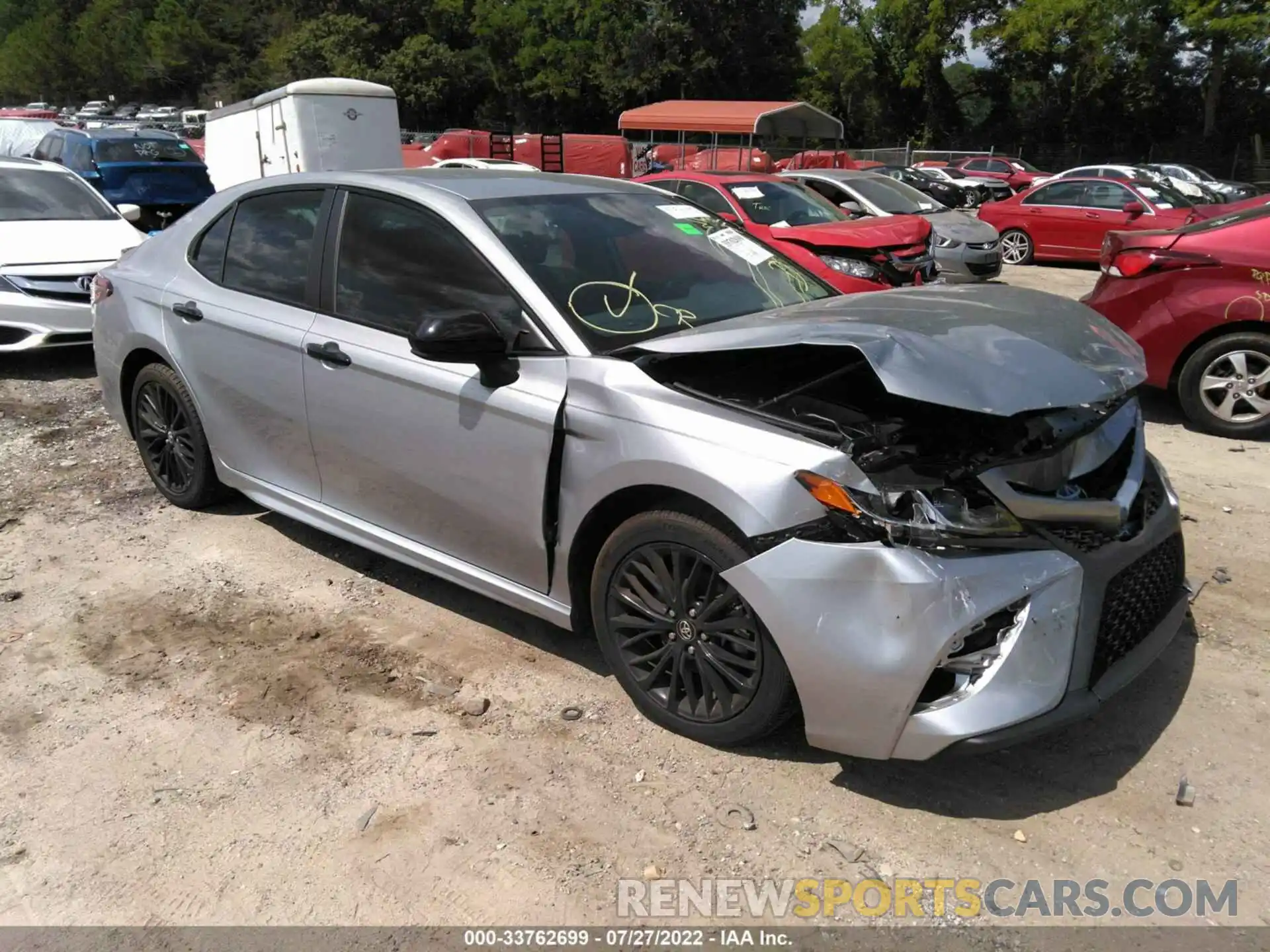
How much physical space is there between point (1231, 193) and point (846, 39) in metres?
34.4

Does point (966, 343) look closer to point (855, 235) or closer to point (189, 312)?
point (189, 312)

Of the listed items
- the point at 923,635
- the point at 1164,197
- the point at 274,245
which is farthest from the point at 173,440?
the point at 1164,197

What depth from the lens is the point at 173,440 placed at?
15.8 feet

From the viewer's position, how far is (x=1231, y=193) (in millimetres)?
21531

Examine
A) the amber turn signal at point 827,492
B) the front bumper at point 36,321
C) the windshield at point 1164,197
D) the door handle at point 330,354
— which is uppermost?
the door handle at point 330,354

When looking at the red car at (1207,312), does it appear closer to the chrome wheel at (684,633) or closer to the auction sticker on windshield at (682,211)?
the auction sticker on windshield at (682,211)

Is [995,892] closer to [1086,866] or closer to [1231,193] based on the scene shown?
[1086,866]

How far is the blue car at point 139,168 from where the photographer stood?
43.0 feet

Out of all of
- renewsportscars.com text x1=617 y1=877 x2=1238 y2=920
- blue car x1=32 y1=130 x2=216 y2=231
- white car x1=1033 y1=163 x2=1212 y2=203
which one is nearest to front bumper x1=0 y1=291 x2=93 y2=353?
blue car x1=32 y1=130 x2=216 y2=231

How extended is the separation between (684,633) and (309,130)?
43.5 feet

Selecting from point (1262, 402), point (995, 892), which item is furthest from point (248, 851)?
point (1262, 402)

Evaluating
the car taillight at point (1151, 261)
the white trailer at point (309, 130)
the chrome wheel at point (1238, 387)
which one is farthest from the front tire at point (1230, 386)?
the white trailer at point (309, 130)

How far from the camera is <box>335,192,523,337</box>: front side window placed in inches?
134

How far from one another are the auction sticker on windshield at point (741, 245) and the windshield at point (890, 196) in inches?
329
